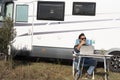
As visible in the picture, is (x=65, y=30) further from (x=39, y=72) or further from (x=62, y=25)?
(x=39, y=72)

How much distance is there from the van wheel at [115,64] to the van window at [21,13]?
139 inches

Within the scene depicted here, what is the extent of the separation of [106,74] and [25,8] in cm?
426

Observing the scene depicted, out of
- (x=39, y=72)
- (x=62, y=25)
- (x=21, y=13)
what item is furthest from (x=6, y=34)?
(x=62, y=25)

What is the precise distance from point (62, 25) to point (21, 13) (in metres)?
1.67

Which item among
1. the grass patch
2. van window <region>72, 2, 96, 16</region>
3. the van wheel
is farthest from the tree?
A: the van wheel

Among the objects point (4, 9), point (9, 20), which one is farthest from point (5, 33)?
point (4, 9)

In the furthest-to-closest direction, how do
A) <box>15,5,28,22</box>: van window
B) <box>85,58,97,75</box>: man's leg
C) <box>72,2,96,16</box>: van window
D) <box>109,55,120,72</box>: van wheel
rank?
1. <box>15,5,28,22</box>: van window
2. <box>72,2,96,16</box>: van window
3. <box>109,55,120,72</box>: van wheel
4. <box>85,58,97,75</box>: man's leg

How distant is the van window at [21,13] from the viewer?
1278 centimetres

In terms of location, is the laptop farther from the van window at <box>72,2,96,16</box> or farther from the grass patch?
the van window at <box>72,2,96,16</box>

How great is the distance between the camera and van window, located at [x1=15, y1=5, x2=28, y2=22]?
12.8 m

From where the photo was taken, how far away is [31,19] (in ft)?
41.5

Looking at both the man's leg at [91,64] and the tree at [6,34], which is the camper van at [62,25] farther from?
the tree at [6,34]

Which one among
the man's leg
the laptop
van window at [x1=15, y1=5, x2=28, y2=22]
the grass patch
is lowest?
the grass patch

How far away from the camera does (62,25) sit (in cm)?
1238
